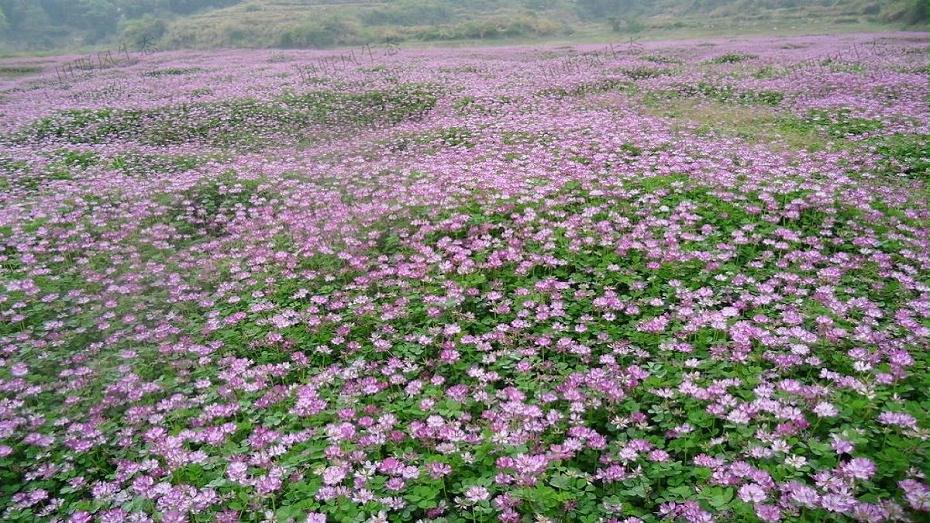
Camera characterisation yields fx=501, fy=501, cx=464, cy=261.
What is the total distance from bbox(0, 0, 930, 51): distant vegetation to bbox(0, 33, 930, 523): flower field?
46.3 metres

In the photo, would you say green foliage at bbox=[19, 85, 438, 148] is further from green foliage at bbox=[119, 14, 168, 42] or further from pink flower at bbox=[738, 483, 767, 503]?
green foliage at bbox=[119, 14, 168, 42]

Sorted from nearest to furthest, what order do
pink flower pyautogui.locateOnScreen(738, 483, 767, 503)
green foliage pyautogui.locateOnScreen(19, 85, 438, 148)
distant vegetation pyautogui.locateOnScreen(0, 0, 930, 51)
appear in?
pink flower pyautogui.locateOnScreen(738, 483, 767, 503) → green foliage pyautogui.locateOnScreen(19, 85, 438, 148) → distant vegetation pyautogui.locateOnScreen(0, 0, 930, 51)

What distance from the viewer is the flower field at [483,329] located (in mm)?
3811

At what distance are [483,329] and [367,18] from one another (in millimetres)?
72529

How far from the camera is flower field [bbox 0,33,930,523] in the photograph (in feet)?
12.5

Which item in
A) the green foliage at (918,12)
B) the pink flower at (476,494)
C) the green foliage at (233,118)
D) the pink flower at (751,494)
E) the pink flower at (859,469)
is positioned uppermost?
the green foliage at (918,12)

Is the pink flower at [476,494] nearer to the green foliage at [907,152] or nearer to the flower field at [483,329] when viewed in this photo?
the flower field at [483,329]

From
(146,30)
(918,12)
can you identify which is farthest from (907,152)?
(146,30)

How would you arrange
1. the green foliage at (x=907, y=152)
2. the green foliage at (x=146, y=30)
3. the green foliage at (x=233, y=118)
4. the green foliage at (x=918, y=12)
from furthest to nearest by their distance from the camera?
the green foliage at (x=146, y=30), the green foliage at (x=918, y=12), the green foliage at (x=233, y=118), the green foliage at (x=907, y=152)

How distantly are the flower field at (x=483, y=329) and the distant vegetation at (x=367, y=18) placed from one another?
46.3 m

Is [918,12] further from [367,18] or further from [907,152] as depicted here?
[367,18]

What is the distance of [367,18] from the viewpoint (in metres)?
68.6

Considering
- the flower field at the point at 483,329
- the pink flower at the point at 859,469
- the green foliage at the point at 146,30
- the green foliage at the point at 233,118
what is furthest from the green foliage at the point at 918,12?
the green foliage at the point at 146,30

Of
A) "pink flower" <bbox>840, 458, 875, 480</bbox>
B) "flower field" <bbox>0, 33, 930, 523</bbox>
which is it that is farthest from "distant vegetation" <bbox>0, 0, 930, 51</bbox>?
"pink flower" <bbox>840, 458, 875, 480</bbox>
